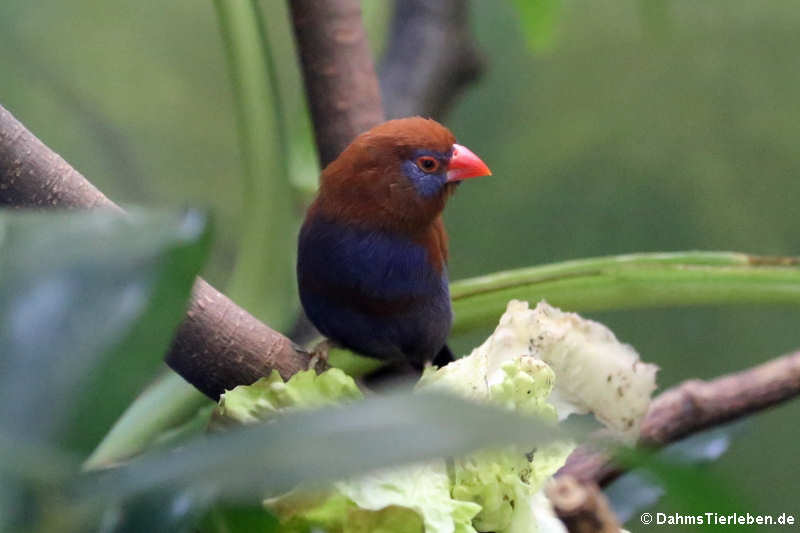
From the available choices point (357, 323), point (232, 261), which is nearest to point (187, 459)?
point (357, 323)

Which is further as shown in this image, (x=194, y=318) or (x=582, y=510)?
(x=194, y=318)

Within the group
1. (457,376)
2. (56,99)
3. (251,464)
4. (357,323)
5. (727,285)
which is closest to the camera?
(251,464)

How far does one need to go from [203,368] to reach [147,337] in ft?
1.89

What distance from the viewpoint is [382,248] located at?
1.50 metres

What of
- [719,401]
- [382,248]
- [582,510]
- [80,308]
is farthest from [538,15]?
[80,308]

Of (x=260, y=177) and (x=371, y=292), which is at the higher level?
(x=260, y=177)

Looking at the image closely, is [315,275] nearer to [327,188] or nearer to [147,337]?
[327,188]

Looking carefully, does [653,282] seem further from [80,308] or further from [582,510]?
[80,308]

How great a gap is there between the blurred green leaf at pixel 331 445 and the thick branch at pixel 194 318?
0.59m

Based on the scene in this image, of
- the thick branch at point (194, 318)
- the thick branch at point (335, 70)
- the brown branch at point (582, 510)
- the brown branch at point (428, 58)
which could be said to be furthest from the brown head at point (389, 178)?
the brown branch at point (582, 510)

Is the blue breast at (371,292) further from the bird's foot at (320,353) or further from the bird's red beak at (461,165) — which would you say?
the bird's red beak at (461,165)

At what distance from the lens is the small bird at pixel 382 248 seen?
1475 mm

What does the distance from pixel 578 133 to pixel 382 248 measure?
5.39 feet

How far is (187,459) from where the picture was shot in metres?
0.40
